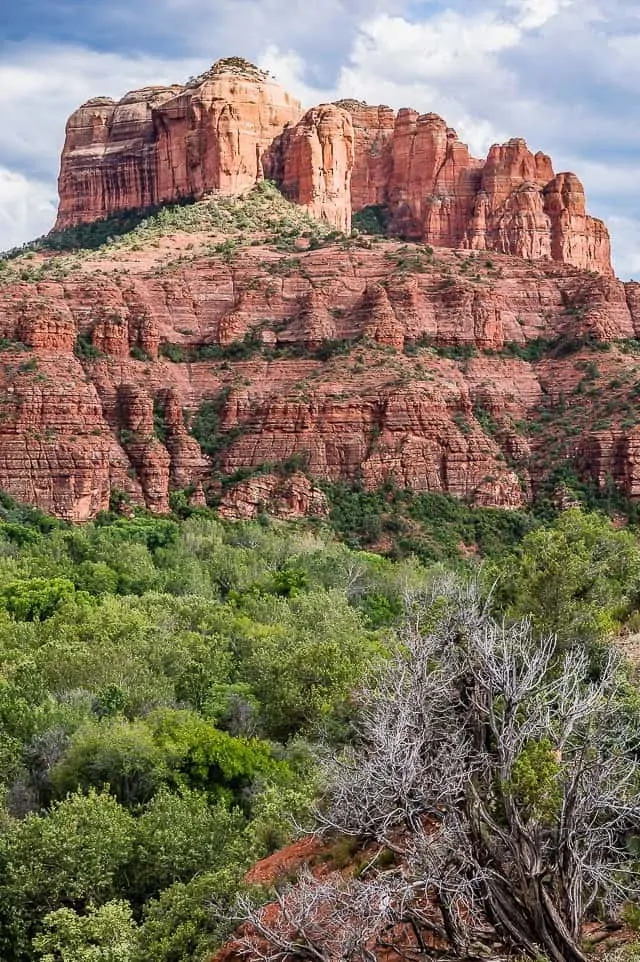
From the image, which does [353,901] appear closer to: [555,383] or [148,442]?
[148,442]

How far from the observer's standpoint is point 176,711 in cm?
3856

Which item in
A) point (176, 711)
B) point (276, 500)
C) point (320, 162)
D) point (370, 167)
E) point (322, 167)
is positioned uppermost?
point (370, 167)

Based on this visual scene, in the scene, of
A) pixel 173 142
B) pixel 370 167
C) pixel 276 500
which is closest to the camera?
pixel 276 500

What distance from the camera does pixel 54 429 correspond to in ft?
267

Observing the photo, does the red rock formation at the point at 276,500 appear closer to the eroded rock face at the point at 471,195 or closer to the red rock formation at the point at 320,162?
the red rock formation at the point at 320,162

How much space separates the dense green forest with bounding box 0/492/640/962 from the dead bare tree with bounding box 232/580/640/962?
4.62 meters

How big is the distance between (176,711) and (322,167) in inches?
3330

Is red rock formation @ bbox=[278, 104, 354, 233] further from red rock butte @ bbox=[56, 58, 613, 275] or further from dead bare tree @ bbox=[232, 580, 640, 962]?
dead bare tree @ bbox=[232, 580, 640, 962]

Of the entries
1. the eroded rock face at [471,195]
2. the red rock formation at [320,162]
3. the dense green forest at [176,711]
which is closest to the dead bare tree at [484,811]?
the dense green forest at [176,711]

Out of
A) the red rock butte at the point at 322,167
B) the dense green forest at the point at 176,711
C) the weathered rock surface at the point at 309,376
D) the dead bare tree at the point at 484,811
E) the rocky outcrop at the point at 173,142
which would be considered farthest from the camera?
the red rock butte at the point at 322,167

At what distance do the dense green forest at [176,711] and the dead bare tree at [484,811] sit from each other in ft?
15.2

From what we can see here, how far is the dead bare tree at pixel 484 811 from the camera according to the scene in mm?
17594

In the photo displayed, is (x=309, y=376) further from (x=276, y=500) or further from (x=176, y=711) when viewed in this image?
(x=176, y=711)

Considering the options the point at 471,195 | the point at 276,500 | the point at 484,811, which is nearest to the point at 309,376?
the point at 276,500
